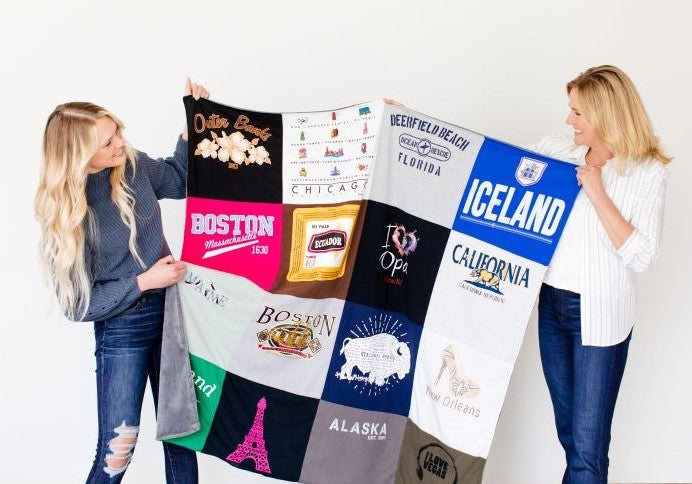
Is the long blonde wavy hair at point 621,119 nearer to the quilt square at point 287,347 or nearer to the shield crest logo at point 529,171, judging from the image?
the shield crest logo at point 529,171

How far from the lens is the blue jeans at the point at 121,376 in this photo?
91.6 inches

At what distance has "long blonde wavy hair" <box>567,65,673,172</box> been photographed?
2232 millimetres

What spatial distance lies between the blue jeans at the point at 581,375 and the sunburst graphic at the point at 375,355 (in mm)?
409

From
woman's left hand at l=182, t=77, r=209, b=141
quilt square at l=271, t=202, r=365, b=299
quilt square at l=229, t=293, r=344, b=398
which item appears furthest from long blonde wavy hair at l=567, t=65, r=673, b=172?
woman's left hand at l=182, t=77, r=209, b=141

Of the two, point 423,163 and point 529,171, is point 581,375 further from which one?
point 423,163

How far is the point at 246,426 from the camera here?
2465 mm

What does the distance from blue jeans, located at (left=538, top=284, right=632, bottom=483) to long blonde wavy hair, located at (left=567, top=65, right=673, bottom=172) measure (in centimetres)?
41

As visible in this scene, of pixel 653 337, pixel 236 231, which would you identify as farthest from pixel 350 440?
pixel 653 337

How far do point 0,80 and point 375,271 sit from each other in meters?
1.41

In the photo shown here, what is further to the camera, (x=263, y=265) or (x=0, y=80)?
(x=0, y=80)

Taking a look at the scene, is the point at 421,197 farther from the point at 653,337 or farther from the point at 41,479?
the point at 41,479

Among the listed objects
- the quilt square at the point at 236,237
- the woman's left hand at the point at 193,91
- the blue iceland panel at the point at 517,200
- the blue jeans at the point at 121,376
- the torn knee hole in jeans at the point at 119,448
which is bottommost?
the torn knee hole in jeans at the point at 119,448

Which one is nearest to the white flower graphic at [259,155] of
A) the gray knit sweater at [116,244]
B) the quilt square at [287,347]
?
the gray knit sweater at [116,244]

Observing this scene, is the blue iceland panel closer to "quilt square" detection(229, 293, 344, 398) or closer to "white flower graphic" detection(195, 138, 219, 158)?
"quilt square" detection(229, 293, 344, 398)
